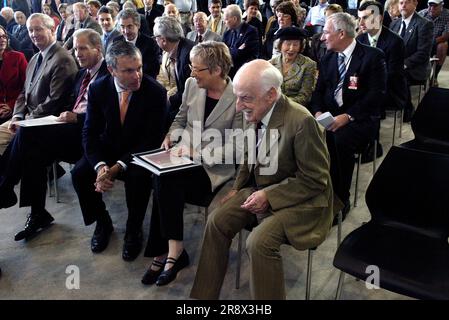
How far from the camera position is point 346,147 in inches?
111

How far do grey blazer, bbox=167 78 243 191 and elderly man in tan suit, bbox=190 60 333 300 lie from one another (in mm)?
369

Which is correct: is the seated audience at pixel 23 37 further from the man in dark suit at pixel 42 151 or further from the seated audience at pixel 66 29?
the man in dark suit at pixel 42 151

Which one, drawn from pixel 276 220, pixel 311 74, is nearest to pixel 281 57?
pixel 311 74

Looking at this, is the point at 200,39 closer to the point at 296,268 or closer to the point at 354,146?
the point at 354,146

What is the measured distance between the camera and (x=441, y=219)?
197cm

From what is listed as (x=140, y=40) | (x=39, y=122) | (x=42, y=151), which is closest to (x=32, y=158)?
(x=42, y=151)

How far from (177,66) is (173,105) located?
16.0 inches

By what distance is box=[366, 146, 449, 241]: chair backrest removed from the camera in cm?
196

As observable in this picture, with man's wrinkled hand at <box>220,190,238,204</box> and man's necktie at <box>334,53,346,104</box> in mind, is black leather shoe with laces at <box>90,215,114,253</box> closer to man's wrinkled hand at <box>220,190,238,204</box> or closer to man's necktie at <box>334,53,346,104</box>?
man's wrinkled hand at <box>220,190,238,204</box>

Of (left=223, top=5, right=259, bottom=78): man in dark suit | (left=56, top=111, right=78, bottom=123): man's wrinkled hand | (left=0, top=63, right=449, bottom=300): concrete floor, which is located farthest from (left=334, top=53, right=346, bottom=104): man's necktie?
(left=223, top=5, right=259, bottom=78): man in dark suit

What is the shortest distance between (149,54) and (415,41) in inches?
103

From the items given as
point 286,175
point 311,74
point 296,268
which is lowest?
point 296,268

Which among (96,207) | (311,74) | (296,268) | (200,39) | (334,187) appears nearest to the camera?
(334,187)

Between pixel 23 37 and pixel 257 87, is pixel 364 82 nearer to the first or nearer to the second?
pixel 257 87
